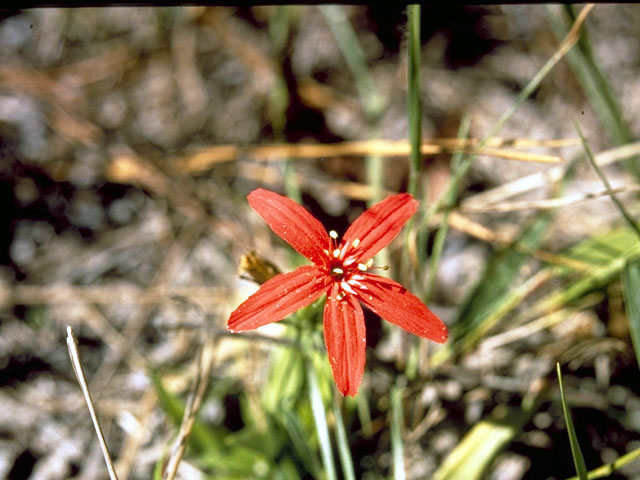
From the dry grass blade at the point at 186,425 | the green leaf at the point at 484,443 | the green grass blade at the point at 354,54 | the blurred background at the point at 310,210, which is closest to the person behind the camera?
the dry grass blade at the point at 186,425

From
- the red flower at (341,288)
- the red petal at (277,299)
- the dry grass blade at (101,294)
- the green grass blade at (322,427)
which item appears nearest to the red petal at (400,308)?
the red flower at (341,288)

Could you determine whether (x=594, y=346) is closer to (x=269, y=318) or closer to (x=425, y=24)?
(x=269, y=318)

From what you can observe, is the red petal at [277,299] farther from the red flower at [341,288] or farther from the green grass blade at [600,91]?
the green grass blade at [600,91]

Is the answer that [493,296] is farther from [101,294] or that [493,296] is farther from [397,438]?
[101,294]

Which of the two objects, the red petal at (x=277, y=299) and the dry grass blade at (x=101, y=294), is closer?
the red petal at (x=277, y=299)

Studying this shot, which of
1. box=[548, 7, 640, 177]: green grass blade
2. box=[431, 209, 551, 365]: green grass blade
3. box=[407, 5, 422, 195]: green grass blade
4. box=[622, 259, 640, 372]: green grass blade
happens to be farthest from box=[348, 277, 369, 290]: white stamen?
box=[548, 7, 640, 177]: green grass blade

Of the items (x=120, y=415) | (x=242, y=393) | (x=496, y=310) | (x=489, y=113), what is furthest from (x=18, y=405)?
(x=489, y=113)

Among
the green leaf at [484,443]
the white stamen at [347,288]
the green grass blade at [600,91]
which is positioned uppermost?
the green grass blade at [600,91]

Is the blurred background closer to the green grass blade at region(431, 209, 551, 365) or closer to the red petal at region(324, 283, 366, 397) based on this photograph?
the green grass blade at region(431, 209, 551, 365)

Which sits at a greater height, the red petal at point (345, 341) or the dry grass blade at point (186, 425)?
the red petal at point (345, 341)
